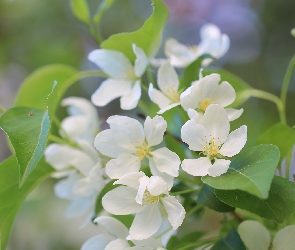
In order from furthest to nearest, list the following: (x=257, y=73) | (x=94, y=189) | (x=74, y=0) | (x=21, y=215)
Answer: (x=257, y=73), (x=21, y=215), (x=74, y=0), (x=94, y=189)

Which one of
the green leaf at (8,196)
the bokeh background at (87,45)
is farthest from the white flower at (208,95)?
the bokeh background at (87,45)

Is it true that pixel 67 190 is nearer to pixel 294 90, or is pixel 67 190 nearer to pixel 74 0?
pixel 74 0

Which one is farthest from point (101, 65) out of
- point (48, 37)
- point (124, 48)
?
point (48, 37)

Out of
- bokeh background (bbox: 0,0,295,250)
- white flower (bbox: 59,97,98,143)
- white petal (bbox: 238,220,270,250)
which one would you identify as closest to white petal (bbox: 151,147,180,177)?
white petal (bbox: 238,220,270,250)

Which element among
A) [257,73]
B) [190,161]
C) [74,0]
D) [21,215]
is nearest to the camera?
[190,161]

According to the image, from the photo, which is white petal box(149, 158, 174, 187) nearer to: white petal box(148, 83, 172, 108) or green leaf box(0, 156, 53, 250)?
white petal box(148, 83, 172, 108)

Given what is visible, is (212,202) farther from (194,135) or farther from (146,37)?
(146,37)
